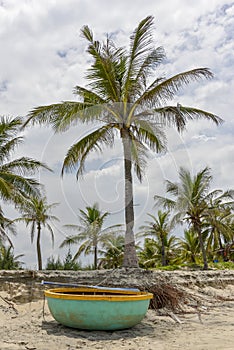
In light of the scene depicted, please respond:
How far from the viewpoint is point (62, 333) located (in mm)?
6984

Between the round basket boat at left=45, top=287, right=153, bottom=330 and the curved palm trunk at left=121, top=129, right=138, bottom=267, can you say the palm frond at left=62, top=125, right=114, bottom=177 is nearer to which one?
the curved palm trunk at left=121, top=129, right=138, bottom=267

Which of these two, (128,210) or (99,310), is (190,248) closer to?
(128,210)

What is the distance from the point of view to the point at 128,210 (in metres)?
13.4

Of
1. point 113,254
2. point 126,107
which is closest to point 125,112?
point 126,107

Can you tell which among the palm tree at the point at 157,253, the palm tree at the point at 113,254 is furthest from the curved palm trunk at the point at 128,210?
the palm tree at the point at 157,253

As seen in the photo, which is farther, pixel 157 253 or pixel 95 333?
pixel 157 253

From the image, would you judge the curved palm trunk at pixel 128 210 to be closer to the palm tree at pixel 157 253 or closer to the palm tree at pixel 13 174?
the palm tree at pixel 13 174

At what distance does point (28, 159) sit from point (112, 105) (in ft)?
14.7

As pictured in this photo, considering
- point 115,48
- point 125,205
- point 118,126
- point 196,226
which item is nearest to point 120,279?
point 125,205

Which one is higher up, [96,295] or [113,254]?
[113,254]

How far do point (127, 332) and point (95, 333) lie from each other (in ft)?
1.97

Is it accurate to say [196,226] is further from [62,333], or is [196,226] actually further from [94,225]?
[62,333]

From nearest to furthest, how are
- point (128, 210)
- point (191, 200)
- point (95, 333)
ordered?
point (95, 333), point (128, 210), point (191, 200)

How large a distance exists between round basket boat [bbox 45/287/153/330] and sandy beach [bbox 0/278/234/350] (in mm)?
160
